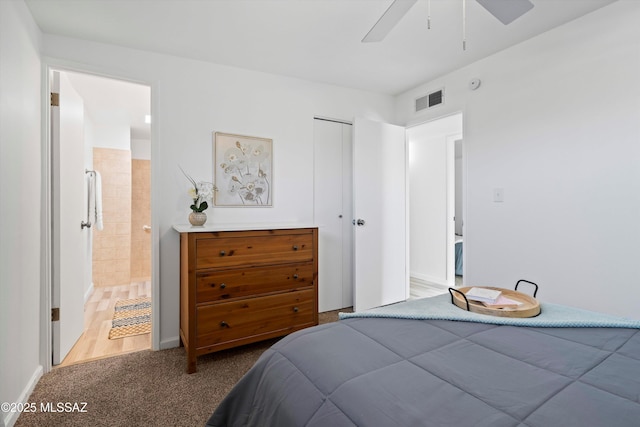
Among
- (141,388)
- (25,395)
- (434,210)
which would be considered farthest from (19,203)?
(434,210)

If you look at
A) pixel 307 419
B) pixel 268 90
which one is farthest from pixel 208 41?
pixel 307 419

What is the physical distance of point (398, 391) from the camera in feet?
2.63

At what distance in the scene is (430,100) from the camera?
327 cm

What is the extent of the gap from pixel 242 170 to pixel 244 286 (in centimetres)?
109

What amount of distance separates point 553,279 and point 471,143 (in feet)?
4.24

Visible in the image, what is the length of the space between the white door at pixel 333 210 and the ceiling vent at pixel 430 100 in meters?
0.78

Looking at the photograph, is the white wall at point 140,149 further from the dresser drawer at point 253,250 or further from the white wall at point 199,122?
the dresser drawer at point 253,250

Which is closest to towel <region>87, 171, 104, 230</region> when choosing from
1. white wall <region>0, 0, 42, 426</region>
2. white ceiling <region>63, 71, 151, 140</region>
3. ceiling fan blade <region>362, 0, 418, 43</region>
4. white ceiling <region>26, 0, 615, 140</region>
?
white ceiling <region>63, 71, 151, 140</region>

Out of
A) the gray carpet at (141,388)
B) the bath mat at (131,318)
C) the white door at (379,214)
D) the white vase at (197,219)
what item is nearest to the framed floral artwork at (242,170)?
the white vase at (197,219)

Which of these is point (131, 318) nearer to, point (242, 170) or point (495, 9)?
point (242, 170)

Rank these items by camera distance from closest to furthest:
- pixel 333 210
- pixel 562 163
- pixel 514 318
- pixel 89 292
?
1. pixel 514 318
2. pixel 562 163
3. pixel 333 210
4. pixel 89 292

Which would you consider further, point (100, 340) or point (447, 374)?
point (100, 340)

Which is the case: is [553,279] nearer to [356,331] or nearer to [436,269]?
[356,331]

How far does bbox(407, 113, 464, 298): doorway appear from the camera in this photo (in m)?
4.61
